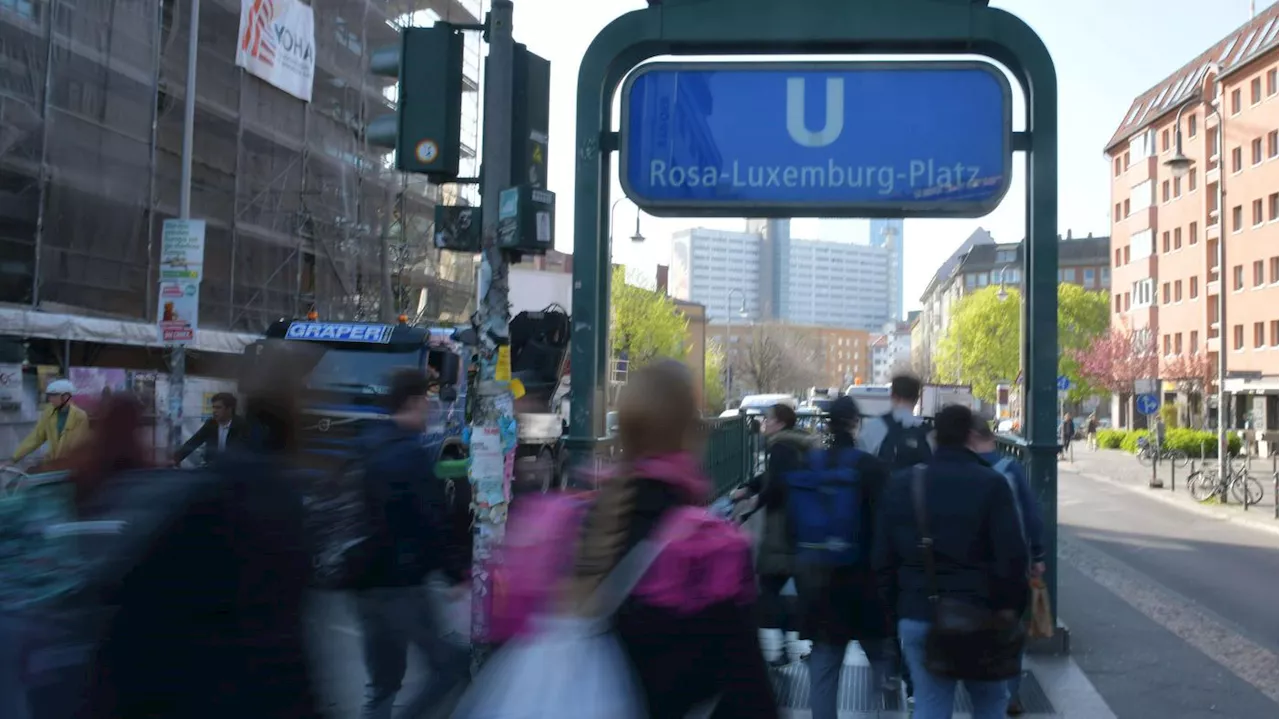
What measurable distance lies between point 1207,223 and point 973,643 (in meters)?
60.9

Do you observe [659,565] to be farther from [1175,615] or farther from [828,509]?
[1175,615]

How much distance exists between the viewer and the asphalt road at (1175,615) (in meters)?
7.56

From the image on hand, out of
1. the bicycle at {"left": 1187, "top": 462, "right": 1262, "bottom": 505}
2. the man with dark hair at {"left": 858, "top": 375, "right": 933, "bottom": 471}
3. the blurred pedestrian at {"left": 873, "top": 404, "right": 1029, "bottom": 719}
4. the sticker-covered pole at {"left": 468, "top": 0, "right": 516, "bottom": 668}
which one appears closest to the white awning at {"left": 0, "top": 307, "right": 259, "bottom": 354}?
the sticker-covered pole at {"left": 468, "top": 0, "right": 516, "bottom": 668}

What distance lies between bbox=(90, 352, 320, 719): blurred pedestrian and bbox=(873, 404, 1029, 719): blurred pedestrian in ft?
8.19

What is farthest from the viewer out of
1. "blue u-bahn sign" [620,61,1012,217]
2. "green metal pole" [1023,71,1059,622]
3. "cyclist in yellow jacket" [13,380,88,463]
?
"cyclist in yellow jacket" [13,380,88,463]

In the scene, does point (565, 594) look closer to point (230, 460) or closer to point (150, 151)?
point (230, 460)

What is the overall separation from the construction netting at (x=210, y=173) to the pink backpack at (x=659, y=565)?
51.6ft

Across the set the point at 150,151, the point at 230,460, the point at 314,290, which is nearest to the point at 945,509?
the point at 230,460

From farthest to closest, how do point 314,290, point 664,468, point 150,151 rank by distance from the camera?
1. point 314,290
2. point 150,151
3. point 664,468

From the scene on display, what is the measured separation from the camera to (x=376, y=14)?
110 ft

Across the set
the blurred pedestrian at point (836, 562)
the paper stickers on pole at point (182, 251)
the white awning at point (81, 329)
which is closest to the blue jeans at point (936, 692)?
the blurred pedestrian at point (836, 562)

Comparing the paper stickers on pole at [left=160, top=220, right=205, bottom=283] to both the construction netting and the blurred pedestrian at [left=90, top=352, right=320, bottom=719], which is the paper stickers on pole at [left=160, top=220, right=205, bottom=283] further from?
the blurred pedestrian at [left=90, top=352, right=320, bottom=719]

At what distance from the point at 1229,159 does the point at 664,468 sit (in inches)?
2333

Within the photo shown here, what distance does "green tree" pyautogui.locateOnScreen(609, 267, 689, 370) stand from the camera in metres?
69.9
